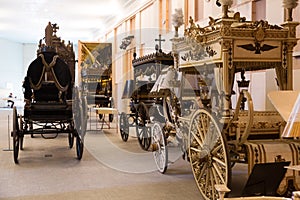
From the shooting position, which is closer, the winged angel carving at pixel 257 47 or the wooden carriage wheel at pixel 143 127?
the winged angel carving at pixel 257 47

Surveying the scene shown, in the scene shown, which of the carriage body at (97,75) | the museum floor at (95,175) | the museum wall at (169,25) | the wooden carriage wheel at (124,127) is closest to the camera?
the museum floor at (95,175)

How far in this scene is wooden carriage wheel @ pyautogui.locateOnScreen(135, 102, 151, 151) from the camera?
21.8 ft

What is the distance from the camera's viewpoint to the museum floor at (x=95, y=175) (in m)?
3.99

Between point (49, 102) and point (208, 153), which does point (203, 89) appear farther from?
point (49, 102)

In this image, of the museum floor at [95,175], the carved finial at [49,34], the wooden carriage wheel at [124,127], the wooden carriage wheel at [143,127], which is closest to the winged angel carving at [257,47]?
the museum floor at [95,175]

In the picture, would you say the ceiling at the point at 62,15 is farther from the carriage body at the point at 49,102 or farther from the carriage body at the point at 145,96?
the carriage body at the point at 49,102

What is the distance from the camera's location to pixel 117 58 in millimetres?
15641

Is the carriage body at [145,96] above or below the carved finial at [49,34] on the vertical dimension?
below

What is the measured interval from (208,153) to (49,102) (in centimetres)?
336

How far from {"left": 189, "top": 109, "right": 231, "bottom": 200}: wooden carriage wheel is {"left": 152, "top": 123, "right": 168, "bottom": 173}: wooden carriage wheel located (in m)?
0.88

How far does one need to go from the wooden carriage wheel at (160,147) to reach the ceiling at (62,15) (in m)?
8.90

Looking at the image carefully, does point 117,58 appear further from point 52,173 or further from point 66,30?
point 52,173

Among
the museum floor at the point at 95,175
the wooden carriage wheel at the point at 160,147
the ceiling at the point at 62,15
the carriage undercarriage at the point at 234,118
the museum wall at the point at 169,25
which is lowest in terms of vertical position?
the museum floor at the point at 95,175

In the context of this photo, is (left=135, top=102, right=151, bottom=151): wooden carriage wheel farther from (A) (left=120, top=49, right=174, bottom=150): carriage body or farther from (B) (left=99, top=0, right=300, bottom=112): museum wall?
(B) (left=99, top=0, right=300, bottom=112): museum wall
